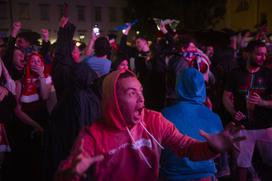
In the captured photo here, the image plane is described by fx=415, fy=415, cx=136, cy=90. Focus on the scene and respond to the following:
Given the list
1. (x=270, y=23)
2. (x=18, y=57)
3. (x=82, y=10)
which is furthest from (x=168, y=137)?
(x=82, y=10)

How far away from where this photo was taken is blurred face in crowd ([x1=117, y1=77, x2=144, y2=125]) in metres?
2.76

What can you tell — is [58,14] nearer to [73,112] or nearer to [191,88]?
[73,112]

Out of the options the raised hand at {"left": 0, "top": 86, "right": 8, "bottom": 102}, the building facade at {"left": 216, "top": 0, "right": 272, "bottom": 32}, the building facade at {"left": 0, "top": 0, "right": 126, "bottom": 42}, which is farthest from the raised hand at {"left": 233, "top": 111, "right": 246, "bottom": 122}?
the building facade at {"left": 0, "top": 0, "right": 126, "bottom": 42}

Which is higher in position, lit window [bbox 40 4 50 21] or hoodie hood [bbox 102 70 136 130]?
lit window [bbox 40 4 50 21]

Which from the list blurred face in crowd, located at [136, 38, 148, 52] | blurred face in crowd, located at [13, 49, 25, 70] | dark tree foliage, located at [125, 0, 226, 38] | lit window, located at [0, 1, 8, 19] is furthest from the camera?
lit window, located at [0, 1, 8, 19]

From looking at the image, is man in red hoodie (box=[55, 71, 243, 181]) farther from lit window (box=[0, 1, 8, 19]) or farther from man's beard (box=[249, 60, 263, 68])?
lit window (box=[0, 1, 8, 19])

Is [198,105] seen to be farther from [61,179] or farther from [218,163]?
[218,163]

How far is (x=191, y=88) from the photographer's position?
3855 millimetres

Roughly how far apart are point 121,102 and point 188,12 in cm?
4276

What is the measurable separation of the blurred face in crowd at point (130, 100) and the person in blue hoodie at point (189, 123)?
956 millimetres

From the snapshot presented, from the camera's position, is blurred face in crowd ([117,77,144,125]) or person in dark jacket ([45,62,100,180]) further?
person in dark jacket ([45,62,100,180])

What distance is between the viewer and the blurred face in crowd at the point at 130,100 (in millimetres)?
2764

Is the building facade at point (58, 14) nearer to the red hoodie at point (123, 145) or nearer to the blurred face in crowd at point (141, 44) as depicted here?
the blurred face in crowd at point (141, 44)

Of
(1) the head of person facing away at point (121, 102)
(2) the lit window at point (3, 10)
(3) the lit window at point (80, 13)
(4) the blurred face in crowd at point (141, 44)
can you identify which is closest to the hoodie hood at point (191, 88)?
(1) the head of person facing away at point (121, 102)
